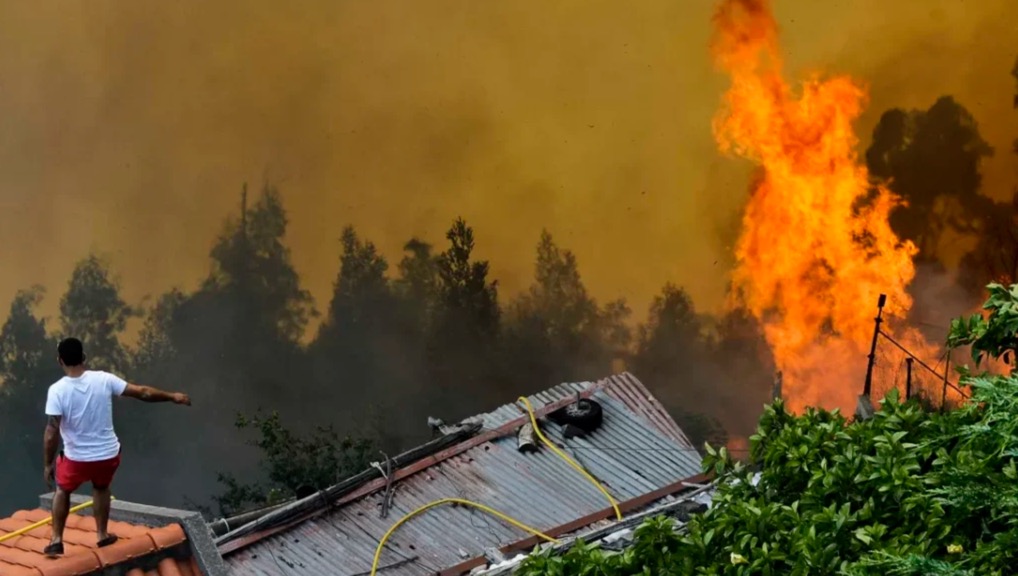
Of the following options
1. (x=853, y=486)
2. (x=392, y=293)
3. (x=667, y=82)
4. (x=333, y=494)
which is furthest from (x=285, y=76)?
(x=853, y=486)

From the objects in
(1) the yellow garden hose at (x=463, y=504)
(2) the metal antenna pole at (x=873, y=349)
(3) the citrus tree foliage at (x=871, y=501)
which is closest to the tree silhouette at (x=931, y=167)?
(2) the metal antenna pole at (x=873, y=349)

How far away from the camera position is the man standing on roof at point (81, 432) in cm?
627

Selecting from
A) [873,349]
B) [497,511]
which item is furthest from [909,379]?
[497,511]

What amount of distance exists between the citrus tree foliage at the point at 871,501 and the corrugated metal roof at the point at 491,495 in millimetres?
3962

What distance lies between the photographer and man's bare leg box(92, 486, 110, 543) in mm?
6488

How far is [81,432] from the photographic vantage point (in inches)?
250

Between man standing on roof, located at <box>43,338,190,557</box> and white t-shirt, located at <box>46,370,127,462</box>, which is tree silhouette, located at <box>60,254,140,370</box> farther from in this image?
white t-shirt, located at <box>46,370,127,462</box>

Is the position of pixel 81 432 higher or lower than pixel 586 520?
lower

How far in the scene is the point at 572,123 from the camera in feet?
63.8

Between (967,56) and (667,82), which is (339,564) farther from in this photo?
(967,56)

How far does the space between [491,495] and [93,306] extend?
11.8 m

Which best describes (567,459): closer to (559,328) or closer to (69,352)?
(69,352)

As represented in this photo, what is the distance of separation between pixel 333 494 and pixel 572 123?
10.6 metres

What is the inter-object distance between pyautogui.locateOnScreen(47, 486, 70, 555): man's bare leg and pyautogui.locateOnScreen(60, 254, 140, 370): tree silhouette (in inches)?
548
